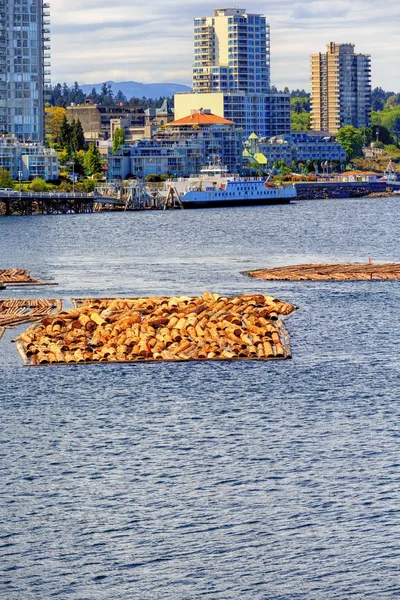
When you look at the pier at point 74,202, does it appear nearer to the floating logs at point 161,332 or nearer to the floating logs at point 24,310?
the floating logs at point 24,310

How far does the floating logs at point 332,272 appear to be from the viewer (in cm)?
7712

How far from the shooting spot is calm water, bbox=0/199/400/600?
27.7m

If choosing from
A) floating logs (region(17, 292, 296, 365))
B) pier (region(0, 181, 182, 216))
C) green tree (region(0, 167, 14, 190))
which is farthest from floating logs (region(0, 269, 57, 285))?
green tree (region(0, 167, 14, 190))

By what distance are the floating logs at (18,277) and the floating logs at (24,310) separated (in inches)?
410

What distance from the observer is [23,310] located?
206 feet

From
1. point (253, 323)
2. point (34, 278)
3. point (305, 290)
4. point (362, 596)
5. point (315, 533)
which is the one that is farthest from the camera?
point (34, 278)

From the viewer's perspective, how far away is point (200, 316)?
188ft

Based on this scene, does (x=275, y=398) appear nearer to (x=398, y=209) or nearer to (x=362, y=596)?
(x=362, y=596)

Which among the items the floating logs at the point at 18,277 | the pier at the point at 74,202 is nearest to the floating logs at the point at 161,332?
the floating logs at the point at 18,277

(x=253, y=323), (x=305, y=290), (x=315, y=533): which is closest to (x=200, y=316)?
(x=253, y=323)

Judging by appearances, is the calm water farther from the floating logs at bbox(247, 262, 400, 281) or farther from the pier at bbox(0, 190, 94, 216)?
the pier at bbox(0, 190, 94, 216)

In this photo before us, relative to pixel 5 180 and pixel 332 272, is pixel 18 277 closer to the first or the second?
pixel 332 272

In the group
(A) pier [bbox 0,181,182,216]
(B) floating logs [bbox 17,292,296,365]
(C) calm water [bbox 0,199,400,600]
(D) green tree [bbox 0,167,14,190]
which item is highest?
(D) green tree [bbox 0,167,14,190]

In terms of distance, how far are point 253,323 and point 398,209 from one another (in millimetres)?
144566
